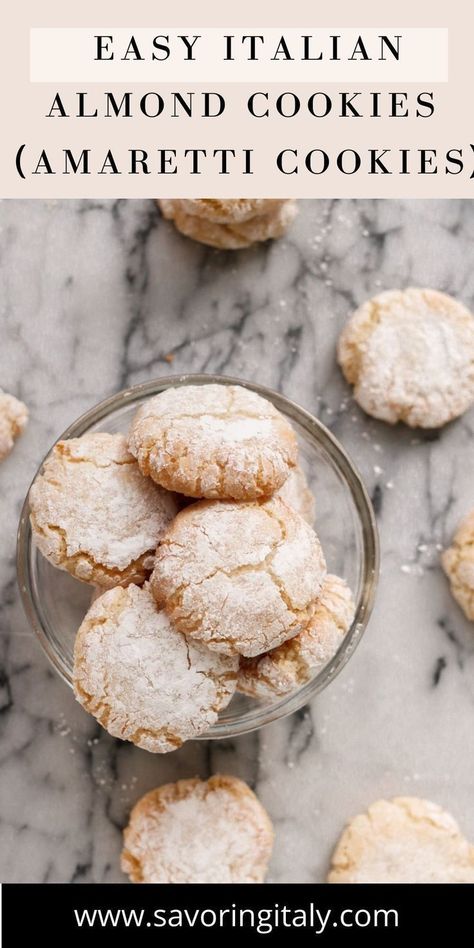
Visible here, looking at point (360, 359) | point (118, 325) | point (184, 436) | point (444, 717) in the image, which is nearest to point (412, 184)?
point (360, 359)

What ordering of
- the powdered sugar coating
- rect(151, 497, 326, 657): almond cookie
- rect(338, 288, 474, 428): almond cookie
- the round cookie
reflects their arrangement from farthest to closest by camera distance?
rect(338, 288, 474, 428): almond cookie < the powdered sugar coating < the round cookie < rect(151, 497, 326, 657): almond cookie

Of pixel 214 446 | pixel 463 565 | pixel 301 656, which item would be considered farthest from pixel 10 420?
pixel 463 565

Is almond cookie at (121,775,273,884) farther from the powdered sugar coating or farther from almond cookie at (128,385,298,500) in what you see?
the powdered sugar coating

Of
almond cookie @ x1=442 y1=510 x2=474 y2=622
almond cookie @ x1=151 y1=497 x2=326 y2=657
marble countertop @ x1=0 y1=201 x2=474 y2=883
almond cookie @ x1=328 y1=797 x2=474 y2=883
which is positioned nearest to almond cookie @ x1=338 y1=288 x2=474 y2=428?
marble countertop @ x1=0 y1=201 x2=474 y2=883

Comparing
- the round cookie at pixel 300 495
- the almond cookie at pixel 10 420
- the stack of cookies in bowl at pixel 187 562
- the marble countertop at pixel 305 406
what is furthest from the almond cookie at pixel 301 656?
the almond cookie at pixel 10 420

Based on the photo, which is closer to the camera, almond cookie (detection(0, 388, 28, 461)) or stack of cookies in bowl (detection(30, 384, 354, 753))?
stack of cookies in bowl (detection(30, 384, 354, 753))

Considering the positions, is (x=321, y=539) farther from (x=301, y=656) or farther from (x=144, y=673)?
(x=144, y=673)
